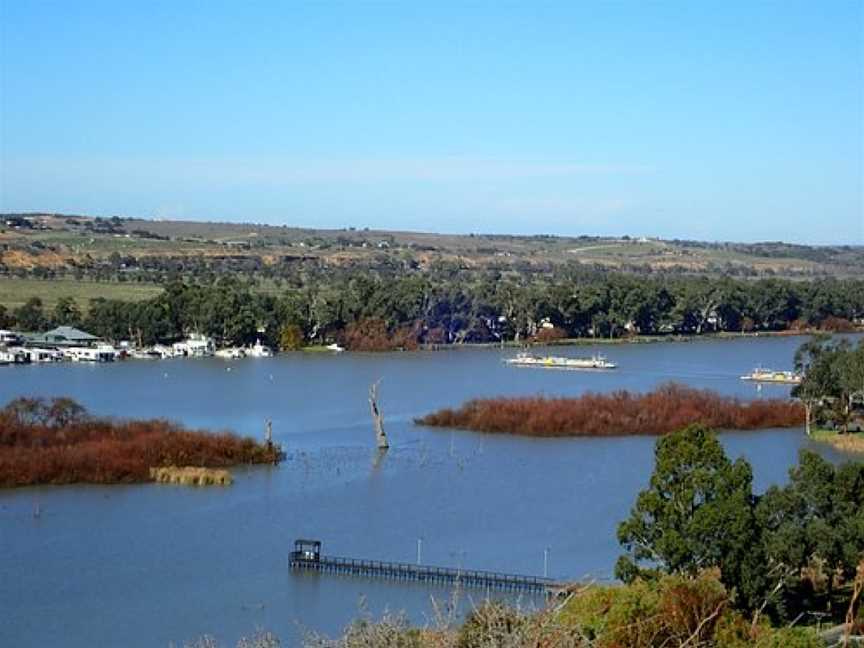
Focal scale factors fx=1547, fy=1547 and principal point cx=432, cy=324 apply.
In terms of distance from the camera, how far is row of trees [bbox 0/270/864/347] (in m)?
39.6

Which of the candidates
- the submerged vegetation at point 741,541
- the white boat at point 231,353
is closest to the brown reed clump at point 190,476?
the submerged vegetation at point 741,541

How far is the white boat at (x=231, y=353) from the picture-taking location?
37.9 meters

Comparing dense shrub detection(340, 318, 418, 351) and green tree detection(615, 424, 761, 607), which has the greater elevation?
green tree detection(615, 424, 761, 607)

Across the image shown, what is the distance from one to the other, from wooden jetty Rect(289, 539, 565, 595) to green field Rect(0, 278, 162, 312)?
2921 centimetres

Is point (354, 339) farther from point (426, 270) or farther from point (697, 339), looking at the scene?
point (426, 270)

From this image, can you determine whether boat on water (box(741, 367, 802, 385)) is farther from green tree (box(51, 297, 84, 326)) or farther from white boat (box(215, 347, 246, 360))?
green tree (box(51, 297, 84, 326))

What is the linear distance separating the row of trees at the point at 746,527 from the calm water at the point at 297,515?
2.04 metres

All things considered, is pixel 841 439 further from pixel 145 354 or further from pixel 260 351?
pixel 145 354

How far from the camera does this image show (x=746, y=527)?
475 inches

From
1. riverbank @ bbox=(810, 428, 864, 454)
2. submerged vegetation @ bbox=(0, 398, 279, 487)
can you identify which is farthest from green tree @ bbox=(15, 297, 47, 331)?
riverbank @ bbox=(810, 428, 864, 454)

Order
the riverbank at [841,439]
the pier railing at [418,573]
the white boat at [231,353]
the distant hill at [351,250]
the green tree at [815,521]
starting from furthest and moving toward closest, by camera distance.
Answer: the distant hill at [351,250] → the white boat at [231,353] → the riverbank at [841,439] → the pier railing at [418,573] → the green tree at [815,521]

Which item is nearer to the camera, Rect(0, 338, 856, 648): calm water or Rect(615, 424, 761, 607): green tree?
Answer: Rect(615, 424, 761, 607): green tree

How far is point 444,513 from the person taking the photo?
1772cm

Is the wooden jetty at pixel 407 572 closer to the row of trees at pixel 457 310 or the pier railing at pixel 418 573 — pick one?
the pier railing at pixel 418 573
